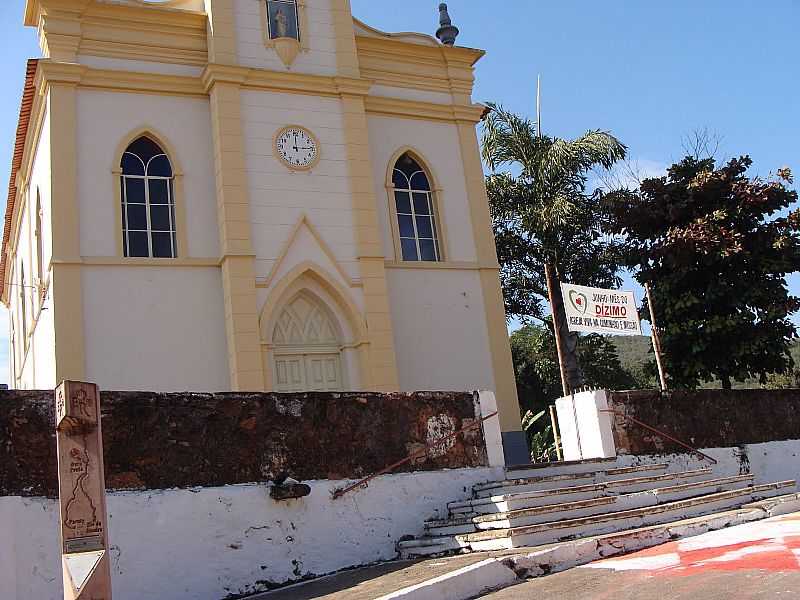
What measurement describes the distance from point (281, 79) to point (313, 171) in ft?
5.46

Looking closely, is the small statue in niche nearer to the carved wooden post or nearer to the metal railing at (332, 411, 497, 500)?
the metal railing at (332, 411, 497, 500)

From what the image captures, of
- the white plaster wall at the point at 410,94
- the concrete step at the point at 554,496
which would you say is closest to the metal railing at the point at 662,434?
the concrete step at the point at 554,496

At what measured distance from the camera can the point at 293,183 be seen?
14.7m

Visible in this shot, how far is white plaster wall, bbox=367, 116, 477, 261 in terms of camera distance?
51.8 feet

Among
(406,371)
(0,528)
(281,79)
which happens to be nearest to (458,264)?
(406,371)

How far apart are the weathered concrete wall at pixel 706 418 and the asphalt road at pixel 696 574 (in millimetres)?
3189

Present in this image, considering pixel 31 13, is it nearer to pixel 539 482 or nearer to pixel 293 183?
pixel 293 183

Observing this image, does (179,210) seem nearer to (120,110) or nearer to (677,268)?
(120,110)

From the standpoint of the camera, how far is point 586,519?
8.32m

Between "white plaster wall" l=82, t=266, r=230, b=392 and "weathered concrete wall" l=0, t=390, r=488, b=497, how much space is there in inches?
194

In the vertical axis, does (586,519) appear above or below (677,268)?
below

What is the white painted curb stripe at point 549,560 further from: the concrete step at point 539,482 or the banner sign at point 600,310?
the banner sign at point 600,310

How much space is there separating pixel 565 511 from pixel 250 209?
7800mm

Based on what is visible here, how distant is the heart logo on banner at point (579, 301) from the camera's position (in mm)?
13048
